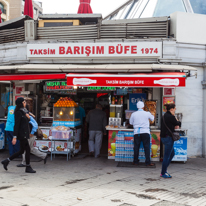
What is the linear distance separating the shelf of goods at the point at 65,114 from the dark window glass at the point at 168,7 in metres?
4.85

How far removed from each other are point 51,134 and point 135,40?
4.06 m

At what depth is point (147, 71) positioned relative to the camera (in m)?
8.49

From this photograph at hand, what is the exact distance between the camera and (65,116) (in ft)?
29.5

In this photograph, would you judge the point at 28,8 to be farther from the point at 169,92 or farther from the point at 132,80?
the point at 169,92

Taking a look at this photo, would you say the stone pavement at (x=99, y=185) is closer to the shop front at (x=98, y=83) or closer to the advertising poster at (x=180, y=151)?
the advertising poster at (x=180, y=151)

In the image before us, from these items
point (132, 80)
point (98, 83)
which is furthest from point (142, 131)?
point (98, 83)

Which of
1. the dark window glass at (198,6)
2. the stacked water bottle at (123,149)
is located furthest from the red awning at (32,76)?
the dark window glass at (198,6)

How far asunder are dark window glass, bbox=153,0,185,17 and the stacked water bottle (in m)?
5.22

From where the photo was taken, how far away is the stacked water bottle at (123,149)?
812 cm

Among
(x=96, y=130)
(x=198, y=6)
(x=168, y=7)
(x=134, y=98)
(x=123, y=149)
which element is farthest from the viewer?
(x=168, y=7)

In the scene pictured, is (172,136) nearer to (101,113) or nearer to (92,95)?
(101,113)

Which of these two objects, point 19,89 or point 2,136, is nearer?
point 2,136

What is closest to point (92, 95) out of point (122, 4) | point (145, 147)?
point (145, 147)

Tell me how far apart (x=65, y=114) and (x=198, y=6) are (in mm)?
6374
